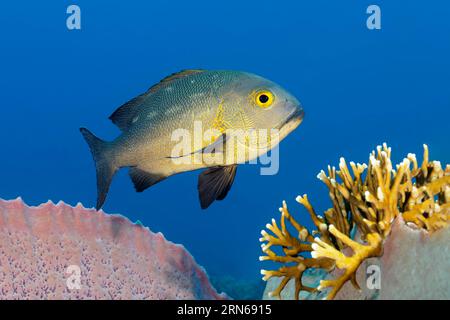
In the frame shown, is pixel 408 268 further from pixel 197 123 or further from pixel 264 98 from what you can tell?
pixel 197 123

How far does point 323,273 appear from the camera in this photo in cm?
312

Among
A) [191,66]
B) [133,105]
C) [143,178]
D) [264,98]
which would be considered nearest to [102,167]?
[143,178]

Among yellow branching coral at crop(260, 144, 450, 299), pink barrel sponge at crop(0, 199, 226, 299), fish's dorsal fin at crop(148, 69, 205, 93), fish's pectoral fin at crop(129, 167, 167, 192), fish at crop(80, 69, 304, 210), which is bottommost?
pink barrel sponge at crop(0, 199, 226, 299)

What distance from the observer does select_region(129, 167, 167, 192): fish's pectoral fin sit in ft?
10.6

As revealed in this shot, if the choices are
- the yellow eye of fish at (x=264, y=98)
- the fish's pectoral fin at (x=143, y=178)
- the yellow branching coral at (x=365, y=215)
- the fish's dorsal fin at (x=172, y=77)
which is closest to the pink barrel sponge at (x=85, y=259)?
the fish's pectoral fin at (x=143, y=178)

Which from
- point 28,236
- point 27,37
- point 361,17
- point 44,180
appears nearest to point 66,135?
point 44,180

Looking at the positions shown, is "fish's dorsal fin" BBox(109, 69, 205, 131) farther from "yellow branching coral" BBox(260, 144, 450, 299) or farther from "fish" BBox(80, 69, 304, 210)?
"yellow branching coral" BBox(260, 144, 450, 299)

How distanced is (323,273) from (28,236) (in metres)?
2.90

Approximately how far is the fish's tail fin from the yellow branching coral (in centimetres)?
149

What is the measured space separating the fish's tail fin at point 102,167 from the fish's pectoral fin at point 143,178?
171 mm

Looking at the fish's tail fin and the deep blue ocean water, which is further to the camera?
the deep blue ocean water

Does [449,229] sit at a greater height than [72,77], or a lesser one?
lesser

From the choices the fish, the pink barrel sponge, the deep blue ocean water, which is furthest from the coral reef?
the deep blue ocean water
